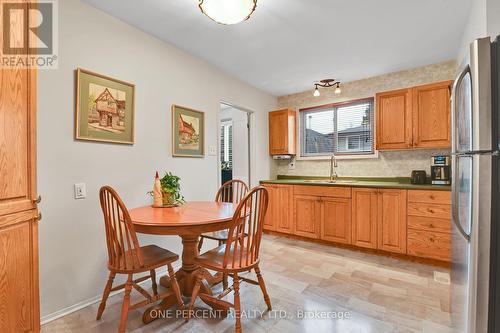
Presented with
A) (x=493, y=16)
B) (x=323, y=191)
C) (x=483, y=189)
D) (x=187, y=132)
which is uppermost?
(x=493, y=16)

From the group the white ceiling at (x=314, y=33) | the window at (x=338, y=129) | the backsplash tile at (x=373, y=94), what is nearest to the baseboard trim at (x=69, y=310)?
the white ceiling at (x=314, y=33)

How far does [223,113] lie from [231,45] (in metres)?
2.16

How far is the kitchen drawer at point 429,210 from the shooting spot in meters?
2.59

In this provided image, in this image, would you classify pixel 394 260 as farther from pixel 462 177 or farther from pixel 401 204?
pixel 462 177

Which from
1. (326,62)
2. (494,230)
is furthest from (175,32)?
(494,230)

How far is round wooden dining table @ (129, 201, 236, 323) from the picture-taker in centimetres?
158

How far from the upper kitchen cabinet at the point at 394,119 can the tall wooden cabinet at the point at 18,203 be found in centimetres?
358

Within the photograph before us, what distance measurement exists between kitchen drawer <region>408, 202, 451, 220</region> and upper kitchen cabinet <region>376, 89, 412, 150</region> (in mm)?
777

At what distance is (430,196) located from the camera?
2686 mm

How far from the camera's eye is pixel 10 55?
1.20m

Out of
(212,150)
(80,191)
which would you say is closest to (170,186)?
(80,191)

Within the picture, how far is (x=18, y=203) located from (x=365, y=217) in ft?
10.8

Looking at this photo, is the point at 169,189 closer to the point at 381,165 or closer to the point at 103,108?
the point at 103,108

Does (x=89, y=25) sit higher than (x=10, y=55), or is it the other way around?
(x=89, y=25)
